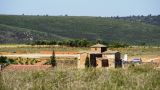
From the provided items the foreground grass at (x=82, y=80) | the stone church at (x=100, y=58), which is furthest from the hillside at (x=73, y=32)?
the foreground grass at (x=82, y=80)

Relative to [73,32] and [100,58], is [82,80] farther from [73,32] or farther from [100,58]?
[73,32]

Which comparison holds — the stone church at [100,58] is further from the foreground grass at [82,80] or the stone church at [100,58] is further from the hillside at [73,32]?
the hillside at [73,32]

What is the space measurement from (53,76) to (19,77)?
0.56m

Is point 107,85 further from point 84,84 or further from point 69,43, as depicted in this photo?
point 69,43

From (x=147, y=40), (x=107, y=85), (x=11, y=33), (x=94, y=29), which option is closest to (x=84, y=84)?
(x=107, y=85)

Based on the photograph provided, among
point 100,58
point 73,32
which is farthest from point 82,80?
point 73,32

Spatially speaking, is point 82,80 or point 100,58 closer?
point 82,80

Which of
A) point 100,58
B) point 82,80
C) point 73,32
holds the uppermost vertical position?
point 82,80

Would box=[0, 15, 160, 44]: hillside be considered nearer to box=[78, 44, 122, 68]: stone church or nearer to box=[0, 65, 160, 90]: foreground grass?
box=[78, 44, 122, 68]: stone church

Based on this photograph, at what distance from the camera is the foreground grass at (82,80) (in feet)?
21.4

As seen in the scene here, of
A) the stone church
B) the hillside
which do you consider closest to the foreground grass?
the stone church

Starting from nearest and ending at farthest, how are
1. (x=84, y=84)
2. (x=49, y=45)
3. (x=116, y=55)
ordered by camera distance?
(x=84, y=84), (x=116, y=55), (x=49, y=45)

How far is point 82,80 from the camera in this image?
281 inches

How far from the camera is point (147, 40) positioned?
17525cm
